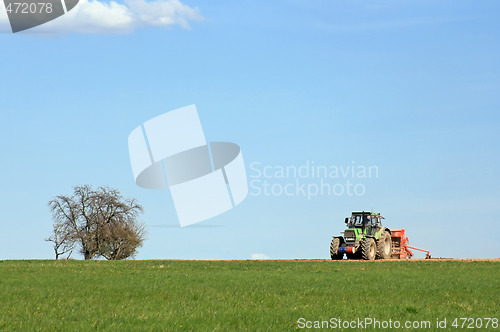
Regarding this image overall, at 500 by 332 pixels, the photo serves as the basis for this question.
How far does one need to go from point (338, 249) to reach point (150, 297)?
25498 millimetres

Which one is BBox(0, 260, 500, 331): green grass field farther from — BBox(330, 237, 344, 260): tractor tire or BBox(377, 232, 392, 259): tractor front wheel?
BBox(377, 232, 392, 259): tractor front wheel

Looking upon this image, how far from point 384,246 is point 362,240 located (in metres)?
3.18

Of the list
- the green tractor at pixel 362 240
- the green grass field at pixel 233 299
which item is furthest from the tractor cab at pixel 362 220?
the green grass field at pixel 233 299

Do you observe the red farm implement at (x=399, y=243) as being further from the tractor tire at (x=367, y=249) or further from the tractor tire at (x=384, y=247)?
the tractor tire at (x=367, y=249)

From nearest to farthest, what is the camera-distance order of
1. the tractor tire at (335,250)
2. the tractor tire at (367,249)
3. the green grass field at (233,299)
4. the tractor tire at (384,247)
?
the green grass field at (233,299), the tractor tire at (367,249), the tractor tire at (335,250), the tractor tire at (384,247)

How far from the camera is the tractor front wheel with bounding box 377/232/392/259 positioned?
4747cm

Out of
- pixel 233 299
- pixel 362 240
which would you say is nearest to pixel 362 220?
pixel 362 240

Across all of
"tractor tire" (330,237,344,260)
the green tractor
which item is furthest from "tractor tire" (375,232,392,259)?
"tractor tire" (330,237,344,260)

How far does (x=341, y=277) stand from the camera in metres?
30.0

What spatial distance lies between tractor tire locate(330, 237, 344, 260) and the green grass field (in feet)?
40.1

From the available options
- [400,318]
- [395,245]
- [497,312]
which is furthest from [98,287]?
[395,245]

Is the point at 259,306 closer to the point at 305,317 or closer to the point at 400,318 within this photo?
the point at 305,317

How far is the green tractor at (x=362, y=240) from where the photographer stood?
45281 mm

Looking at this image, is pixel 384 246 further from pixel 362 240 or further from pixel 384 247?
pixel 362 240
